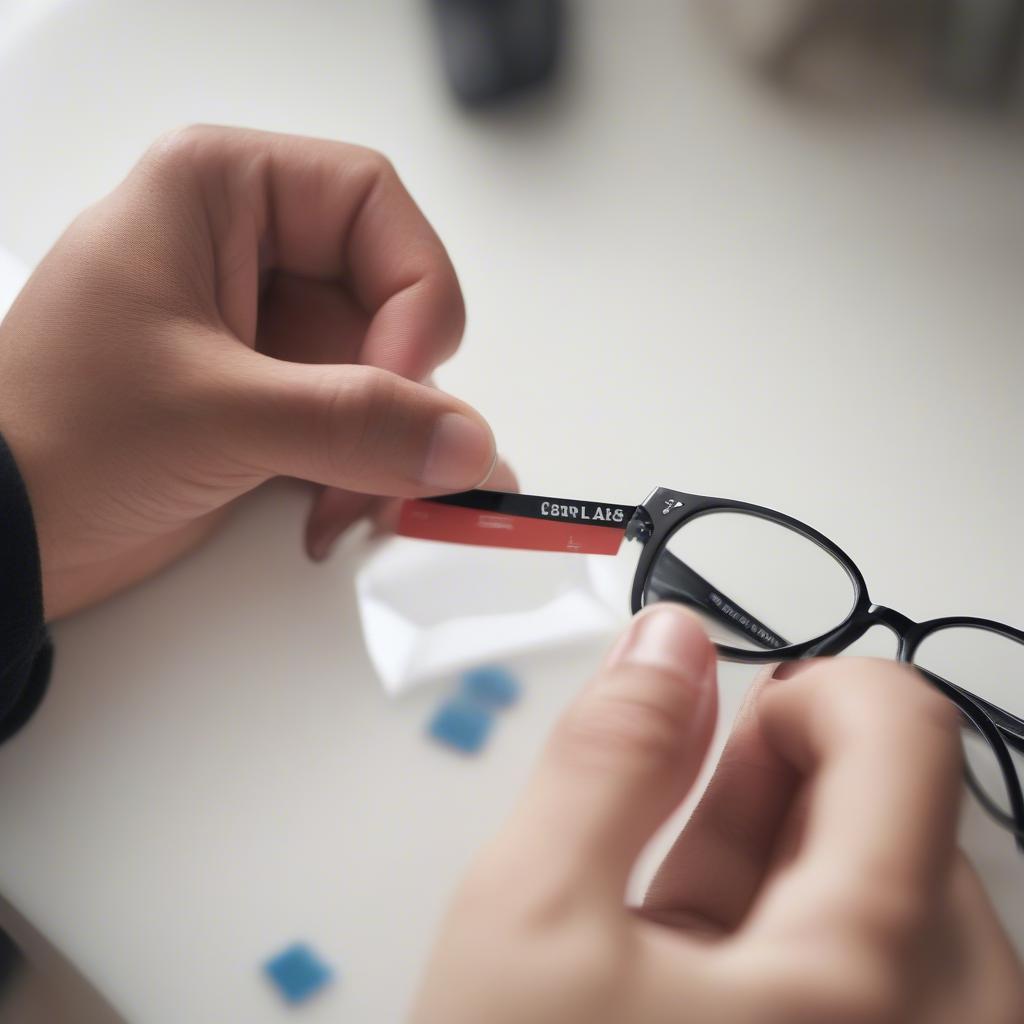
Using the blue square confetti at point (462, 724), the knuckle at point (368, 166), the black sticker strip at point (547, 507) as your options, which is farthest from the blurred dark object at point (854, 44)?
the blue square confetti at point (462, 724)

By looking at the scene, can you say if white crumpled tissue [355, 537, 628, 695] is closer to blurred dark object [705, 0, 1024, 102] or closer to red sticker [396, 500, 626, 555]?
red sticker [396, 500, 626, 555]

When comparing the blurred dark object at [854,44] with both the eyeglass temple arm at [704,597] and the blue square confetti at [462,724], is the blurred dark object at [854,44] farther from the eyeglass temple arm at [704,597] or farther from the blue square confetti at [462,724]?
the blue square confetti at [462,724]

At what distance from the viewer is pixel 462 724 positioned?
24.4 inches

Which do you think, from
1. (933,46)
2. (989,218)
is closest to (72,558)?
(989,218)

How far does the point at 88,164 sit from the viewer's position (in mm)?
894

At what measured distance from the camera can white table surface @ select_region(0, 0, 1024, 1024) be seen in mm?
586

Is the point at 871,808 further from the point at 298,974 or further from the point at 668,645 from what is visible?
the point at 298,974

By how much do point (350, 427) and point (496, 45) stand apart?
19.9 inches

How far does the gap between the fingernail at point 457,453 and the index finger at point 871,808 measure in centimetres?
24

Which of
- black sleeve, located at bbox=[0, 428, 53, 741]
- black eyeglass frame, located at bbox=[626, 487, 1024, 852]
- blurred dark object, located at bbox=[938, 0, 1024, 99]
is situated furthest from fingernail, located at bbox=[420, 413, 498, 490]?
blurred dark object, located at bbox=[938, 0, 1024, 99]

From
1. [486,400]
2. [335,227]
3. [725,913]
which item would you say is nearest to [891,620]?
[725,913]

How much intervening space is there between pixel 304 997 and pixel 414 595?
0.26 meters

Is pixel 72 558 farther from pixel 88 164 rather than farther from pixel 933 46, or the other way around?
pixel 933 46

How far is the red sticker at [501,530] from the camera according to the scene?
0.61 metres
